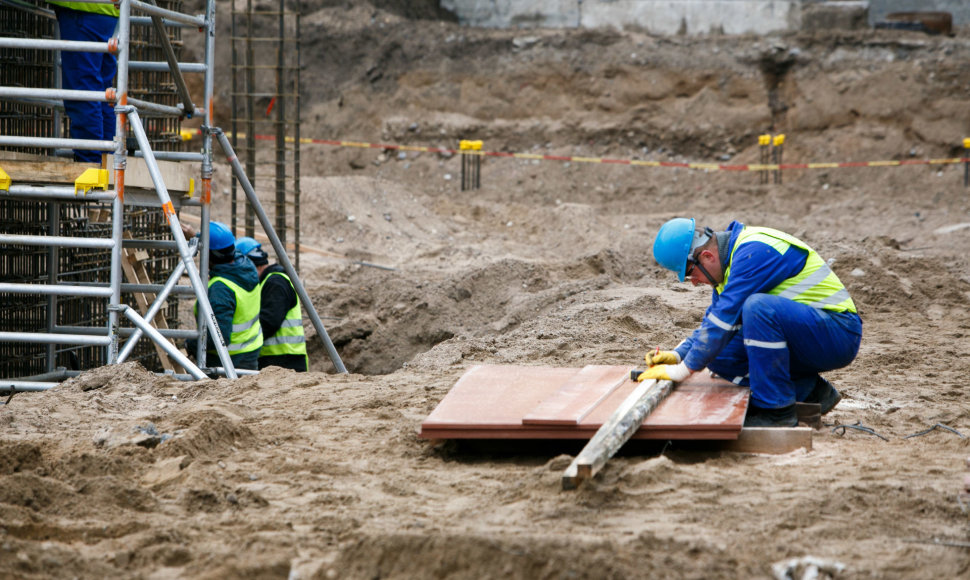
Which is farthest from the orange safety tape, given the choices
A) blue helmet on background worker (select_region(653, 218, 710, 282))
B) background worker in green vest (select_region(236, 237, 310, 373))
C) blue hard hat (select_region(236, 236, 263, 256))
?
blue helmet on background worker (select_region(653, 218, 710, 282))

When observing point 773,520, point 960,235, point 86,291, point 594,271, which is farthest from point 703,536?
point 960,235

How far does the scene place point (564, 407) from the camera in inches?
193

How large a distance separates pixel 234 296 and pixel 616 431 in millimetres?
3912

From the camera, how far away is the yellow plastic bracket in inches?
242

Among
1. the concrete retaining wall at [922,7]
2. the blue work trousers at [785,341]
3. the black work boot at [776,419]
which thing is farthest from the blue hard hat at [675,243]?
the concrete retaining wall at [922,7]

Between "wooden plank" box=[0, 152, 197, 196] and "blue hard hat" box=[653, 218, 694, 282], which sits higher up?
"wooden plank" box=[0, 152, 197, 196]

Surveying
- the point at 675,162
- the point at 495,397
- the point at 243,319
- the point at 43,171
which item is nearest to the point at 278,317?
the point at 243,319

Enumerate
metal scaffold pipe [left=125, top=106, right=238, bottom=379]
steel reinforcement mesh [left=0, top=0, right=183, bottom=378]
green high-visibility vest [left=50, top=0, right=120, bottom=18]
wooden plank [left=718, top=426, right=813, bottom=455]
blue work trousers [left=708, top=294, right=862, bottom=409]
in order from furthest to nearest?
1. steel reinforcement mesh [left=0, top=0, right=183, bottom=378]
2. green high-visibility vest [left=50, top=0, right=120, bottom=18]
3. metal scaffold pipe [left=125, top=106, right=238, bottom=379]
4. blue work trousers [left=708, top=294, right=862, bottom=409]
5. wooden plank [left=718, top=426, right=813, bottom=455]

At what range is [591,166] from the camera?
20375 millimetres

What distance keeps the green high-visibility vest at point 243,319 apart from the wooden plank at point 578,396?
291 cm

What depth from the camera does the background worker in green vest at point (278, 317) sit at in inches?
310

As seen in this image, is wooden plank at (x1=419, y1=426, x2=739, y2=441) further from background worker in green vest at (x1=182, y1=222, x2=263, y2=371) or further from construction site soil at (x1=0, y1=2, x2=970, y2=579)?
background worker in green vest at (x1=182, y1=222, x2=263, y2=371)

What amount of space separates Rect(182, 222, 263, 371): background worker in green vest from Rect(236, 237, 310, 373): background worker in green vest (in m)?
0.28

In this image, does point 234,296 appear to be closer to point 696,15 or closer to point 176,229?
point 176,229
